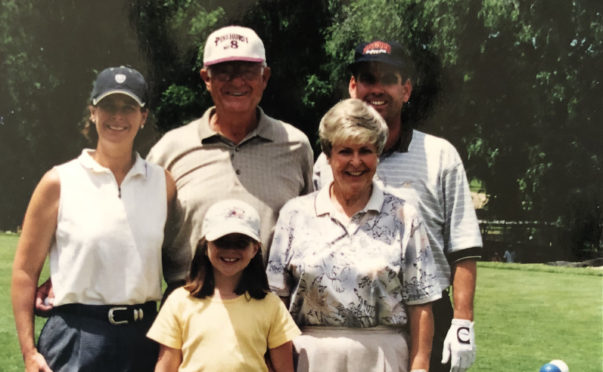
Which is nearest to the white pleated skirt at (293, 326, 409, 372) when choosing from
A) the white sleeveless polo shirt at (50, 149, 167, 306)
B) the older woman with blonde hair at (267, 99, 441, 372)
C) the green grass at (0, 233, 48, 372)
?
the older woman with blonde hair at (267, 99, 441, 372)

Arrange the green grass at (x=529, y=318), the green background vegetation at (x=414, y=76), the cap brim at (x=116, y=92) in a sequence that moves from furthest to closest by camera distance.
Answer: the green grass at (x=529, y=318)
the green background vegetation at (x=414, y=76)
the cap brim at (x=116, y=92)

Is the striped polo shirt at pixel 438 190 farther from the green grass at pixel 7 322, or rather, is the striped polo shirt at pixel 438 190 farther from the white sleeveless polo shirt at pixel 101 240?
the green grass at pixel 7 322

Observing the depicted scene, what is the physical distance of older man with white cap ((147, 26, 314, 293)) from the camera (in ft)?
10.6

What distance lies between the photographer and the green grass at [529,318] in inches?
286

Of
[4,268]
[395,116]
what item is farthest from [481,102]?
[4,268]

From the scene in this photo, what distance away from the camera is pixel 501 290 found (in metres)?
10.5

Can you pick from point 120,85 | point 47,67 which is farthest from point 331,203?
point 47,67

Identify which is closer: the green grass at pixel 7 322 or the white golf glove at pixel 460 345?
the white golf glove at pixel 460 345

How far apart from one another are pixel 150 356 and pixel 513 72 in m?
5.38

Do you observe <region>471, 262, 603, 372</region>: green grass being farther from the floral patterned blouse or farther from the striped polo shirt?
the floral patterned blouse

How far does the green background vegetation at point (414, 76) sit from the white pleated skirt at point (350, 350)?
1238mm

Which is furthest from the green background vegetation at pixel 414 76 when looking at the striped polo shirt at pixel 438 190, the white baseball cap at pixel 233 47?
the striped polo shirt at pixel 438 190

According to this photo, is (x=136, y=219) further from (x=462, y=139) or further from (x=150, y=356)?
(x=462, y=139)

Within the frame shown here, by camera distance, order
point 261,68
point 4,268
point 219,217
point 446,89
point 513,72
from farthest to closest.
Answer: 1. point 4,268
2. point 513,72
3. point 446,89
4. point 261,68
5. point 219,217
